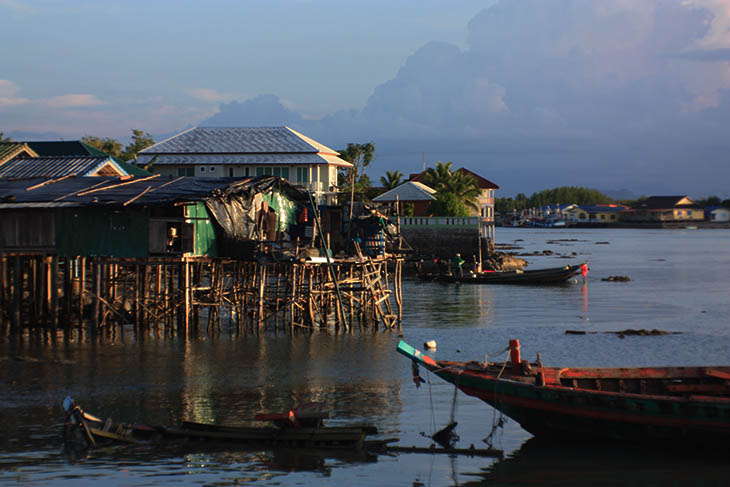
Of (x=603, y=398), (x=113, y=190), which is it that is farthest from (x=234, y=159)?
(x=603, y=398)

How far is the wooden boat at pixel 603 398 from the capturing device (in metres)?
15.1

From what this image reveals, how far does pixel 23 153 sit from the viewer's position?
120 feet

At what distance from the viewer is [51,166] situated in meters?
33.2

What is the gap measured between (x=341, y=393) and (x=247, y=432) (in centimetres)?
545

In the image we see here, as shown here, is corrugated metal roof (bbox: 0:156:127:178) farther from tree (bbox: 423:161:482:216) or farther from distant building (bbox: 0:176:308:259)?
tree (bbox: 423:161:482:216)

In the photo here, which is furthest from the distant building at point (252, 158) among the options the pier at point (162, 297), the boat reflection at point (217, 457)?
the boat reflection at point (217, 457)

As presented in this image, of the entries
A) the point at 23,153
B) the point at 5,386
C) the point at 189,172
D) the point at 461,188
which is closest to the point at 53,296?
the point at 5,386

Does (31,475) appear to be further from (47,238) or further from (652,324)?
(652,324)

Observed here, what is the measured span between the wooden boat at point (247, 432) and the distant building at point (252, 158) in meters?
41.7

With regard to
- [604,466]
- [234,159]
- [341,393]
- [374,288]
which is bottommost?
[604,466]

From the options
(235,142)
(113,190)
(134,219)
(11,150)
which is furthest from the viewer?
(235,142)

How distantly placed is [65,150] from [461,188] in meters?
38.3

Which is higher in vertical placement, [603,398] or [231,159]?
[231,159]

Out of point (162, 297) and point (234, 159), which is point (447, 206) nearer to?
point (234, 159)
